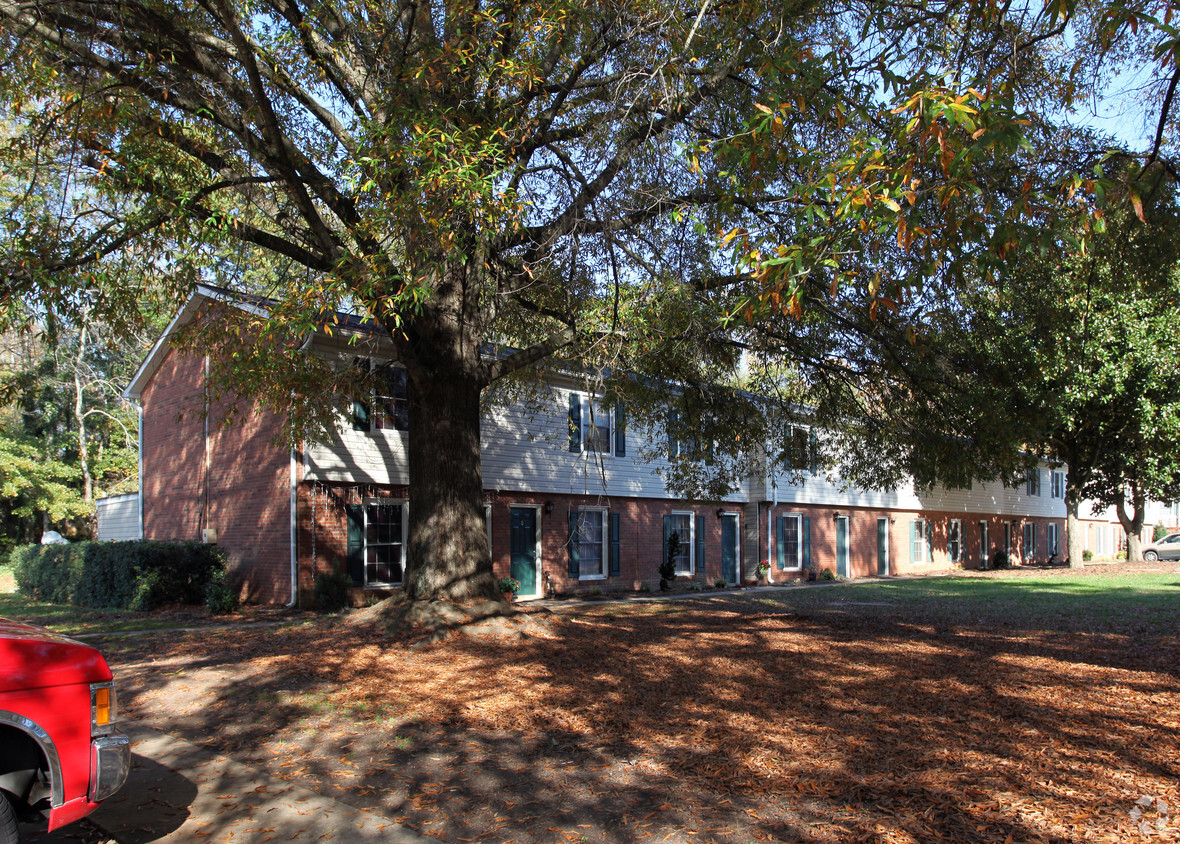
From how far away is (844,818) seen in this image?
15.8 ft

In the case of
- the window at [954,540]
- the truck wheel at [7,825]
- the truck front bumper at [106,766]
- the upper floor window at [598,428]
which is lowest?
the window at [954,540]

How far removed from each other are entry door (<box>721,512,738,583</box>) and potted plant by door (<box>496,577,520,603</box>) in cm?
845

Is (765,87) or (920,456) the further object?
(920,456)

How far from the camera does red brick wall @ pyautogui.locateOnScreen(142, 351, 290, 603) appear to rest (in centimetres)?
1681

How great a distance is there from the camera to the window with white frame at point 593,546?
A: 21.0m

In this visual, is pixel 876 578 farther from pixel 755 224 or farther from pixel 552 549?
pixel 755 224

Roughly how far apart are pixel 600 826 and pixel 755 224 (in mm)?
8441

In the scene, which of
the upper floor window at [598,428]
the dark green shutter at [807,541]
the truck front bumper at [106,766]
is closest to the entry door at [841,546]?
the dark green shutter at [807,541]

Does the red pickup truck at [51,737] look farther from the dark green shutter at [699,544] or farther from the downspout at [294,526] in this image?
the dark green shutter at [699,544]

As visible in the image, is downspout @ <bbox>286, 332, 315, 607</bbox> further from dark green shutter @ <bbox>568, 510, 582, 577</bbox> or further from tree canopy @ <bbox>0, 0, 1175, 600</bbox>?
dark green shutter @ <bbox>568, 510, 582, 577</bbox>

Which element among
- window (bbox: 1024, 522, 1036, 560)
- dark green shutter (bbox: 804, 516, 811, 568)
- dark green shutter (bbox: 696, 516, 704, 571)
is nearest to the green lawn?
dark green shutter (bbox: 804, 516, 811, 568)

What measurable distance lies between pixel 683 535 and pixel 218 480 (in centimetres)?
1251

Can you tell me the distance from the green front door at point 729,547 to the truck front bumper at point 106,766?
22.3m

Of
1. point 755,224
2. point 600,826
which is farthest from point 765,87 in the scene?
point 600,826
